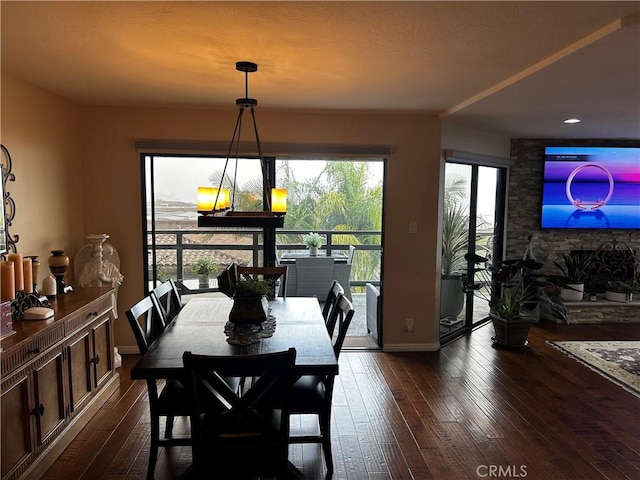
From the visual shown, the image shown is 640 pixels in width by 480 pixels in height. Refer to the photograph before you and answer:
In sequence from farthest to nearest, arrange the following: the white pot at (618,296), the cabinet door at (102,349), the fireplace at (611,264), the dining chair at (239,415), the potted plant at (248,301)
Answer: the fireplace at (611,264) < the white pot at (618,296) < the cabinet door at (102,349) < the potted plant at (248,301) < the dining chair at (239,415)

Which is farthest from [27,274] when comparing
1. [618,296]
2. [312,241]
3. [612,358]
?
[618,296]

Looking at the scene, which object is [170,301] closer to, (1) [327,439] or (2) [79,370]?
(2) [79,370]

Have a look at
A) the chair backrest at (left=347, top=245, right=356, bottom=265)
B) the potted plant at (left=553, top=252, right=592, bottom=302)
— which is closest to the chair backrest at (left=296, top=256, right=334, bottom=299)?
the chair backrest at (left=347, top=245, right=356, bottom=265)

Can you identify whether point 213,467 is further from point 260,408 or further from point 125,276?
point 125,276

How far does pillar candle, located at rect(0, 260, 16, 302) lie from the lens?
2393 millimetres

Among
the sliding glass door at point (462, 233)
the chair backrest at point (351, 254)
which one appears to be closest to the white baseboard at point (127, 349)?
the chair backrest at point (351, 254)

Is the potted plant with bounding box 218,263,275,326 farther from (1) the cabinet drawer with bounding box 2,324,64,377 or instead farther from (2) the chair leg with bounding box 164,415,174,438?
(1) the cabinet drawer with bounding box 2,324,64,377

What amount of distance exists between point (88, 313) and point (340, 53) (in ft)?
7.77

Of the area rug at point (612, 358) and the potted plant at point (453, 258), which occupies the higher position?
the potted plant at point (453, 258)

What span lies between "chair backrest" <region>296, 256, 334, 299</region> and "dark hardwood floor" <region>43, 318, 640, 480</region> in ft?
4.72

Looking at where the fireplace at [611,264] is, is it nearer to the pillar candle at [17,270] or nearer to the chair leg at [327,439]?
the chair leg at [327,439]

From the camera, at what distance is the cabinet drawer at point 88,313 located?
275 centimetres

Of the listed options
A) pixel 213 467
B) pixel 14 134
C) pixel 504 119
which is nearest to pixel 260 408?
pixel 213 467

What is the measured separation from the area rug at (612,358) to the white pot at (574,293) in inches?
38.3
